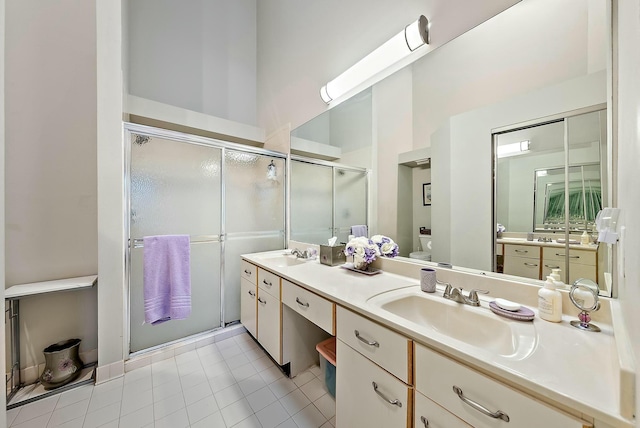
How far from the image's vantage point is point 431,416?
2.37 ft

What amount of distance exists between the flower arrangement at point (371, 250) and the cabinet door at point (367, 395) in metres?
0.54

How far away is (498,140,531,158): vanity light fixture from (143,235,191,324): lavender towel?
2.16m

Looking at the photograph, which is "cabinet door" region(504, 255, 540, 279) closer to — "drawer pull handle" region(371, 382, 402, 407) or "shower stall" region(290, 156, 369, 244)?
"drawer pull handle" region(371, 382, 402, 407)

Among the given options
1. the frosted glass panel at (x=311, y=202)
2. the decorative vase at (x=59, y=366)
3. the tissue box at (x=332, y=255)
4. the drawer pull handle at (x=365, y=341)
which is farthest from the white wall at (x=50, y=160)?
the drawer pull handle at (x=365, y=341)

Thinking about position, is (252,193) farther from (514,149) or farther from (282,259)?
(514,149)

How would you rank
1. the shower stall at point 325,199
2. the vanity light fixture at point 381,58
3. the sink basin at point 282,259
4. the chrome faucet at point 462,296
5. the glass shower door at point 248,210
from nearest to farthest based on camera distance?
1. the chrome faucet at point 462,296
2. the vanity light fixture at point 381,58
3. the shower stall at point 325,199
4. the sink basin at point 282,259
5. the glass shower door at point 248,210

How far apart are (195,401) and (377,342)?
50.5 inches

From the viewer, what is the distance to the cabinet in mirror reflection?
85 centimetres

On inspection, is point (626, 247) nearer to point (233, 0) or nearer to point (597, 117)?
point (597, 117)

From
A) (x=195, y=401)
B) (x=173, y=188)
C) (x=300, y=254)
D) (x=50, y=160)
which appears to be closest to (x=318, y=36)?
(x=173, y=188)

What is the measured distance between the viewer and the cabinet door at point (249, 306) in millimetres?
1858

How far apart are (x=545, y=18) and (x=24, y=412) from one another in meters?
3.27

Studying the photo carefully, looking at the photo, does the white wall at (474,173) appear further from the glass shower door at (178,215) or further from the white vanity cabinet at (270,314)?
the glass shower door at (178,215)

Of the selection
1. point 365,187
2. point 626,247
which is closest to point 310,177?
point 365,187
